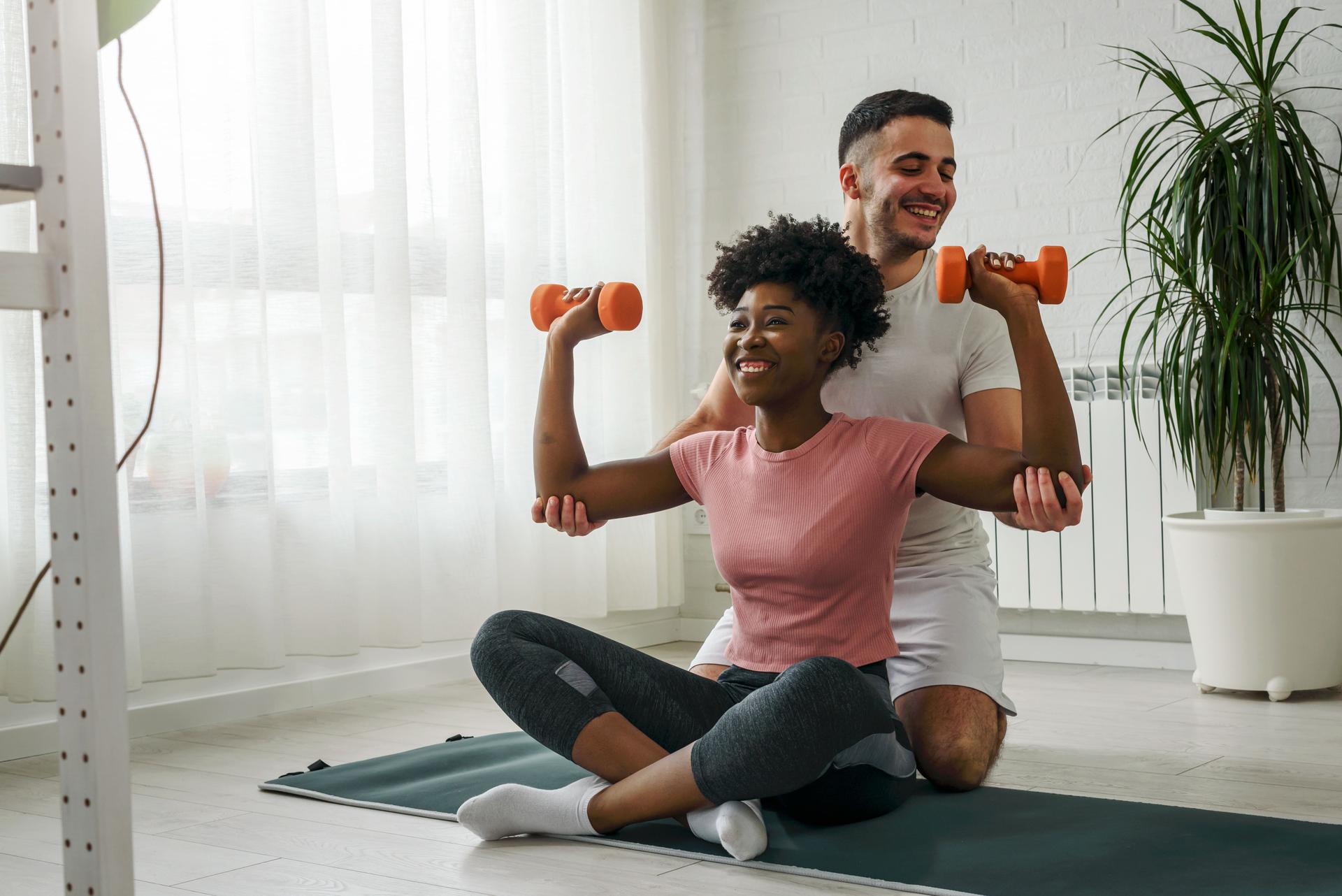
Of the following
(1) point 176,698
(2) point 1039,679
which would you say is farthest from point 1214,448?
(1) point 176,698

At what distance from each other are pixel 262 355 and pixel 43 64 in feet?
5.77

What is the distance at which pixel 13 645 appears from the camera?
238 centimetres

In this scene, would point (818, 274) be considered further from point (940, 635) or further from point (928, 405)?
point (940, 635)

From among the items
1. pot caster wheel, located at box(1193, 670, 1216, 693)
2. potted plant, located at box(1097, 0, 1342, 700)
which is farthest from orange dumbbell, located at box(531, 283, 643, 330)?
pot caster wheel, located at box(1193, 670, 1216, 693)

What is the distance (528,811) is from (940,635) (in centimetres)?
68

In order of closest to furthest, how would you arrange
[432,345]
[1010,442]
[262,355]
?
[1010,442] → [262,355] → [432,345]

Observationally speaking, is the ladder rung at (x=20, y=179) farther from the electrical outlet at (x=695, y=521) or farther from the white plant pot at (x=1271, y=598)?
the electrical outlet at (x=695, y=521)

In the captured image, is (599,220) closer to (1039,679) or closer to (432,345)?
(432,345)

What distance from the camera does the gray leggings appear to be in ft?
5.31

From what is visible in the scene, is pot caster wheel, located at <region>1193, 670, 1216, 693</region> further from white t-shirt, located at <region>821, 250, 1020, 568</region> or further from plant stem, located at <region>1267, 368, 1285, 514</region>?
white t-shirt, located at <region>821, 250, 1020, 568</region>

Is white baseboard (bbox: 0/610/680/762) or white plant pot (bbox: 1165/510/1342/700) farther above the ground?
white plant pot (bbox: 1165/510/1342/700)

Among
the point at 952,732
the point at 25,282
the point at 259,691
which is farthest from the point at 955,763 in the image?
the point at 259,691

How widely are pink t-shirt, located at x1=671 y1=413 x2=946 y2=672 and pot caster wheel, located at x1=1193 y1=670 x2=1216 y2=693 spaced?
1.34 meters

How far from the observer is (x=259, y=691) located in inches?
113
